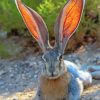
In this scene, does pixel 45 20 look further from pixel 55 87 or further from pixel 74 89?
pixel 55 87

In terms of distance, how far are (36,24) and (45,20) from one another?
2212 millimetres

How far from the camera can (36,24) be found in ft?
18.2

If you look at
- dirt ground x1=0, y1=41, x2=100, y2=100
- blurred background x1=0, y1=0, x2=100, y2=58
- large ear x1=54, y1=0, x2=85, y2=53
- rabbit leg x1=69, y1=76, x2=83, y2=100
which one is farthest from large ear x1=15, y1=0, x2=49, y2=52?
blurred background x1=0, y1=0, x2=100, y2=58

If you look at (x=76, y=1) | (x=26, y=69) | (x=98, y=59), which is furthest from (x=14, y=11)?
(x=76, y=1)

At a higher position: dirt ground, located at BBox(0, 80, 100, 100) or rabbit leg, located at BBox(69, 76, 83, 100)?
rabbit leg, located at BBox(69, 76, 83, 100)

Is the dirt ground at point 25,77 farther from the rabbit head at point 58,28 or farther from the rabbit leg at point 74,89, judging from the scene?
the rabbit head at point 58,28

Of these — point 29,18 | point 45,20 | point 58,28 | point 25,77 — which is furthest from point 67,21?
point 45,20

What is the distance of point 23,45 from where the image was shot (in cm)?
835

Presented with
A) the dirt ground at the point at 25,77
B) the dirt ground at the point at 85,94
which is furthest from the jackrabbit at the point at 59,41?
the dirt ground at the point at 25,77

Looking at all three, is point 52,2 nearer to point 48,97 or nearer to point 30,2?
point 30,2

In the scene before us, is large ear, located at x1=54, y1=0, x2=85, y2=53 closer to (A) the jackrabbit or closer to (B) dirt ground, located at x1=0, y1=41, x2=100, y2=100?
(A) the jackrabbit

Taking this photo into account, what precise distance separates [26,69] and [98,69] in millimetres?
1282

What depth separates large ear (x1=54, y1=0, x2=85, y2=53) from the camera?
545 centimetres

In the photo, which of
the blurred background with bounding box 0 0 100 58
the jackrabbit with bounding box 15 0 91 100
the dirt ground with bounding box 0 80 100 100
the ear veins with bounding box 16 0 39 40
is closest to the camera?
the jackrabbit with bounding box 15 0 91 100
